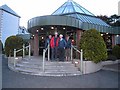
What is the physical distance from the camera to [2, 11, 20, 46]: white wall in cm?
4777

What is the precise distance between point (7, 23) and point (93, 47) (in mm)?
39128

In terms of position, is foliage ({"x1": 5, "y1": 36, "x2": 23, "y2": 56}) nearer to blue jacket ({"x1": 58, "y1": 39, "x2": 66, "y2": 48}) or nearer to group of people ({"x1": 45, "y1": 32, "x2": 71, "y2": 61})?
group of people ({"x1": 45, "y1": 32, "x2": 71, "y2": 61})

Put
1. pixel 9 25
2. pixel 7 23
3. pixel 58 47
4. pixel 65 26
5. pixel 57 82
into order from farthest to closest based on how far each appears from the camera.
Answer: pixel 9 25 < pixel 7 23 < pixel 65 26 < pixel 58 47 < pixel 57 82

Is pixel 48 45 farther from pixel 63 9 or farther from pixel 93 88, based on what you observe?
pixel 63 9

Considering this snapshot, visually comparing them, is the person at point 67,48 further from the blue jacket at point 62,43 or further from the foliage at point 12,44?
the foliage at point 12,44

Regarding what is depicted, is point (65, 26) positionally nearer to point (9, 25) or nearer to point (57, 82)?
point (57, 82)

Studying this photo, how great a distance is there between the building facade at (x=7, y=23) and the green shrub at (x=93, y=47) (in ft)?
114

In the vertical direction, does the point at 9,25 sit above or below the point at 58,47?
above

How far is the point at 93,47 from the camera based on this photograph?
13.3 m

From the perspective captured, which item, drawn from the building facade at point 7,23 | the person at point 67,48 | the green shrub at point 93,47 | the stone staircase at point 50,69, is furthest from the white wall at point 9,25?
the green shrub at point 93,47

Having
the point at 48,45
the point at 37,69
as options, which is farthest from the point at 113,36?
the point at 37,69

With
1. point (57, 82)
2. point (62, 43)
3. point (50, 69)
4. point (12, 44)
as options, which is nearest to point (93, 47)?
point (62, 43)

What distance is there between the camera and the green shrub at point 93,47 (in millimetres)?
13172

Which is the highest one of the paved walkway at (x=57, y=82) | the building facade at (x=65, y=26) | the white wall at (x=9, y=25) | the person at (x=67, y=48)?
the white wall at (x=9, y=25)
